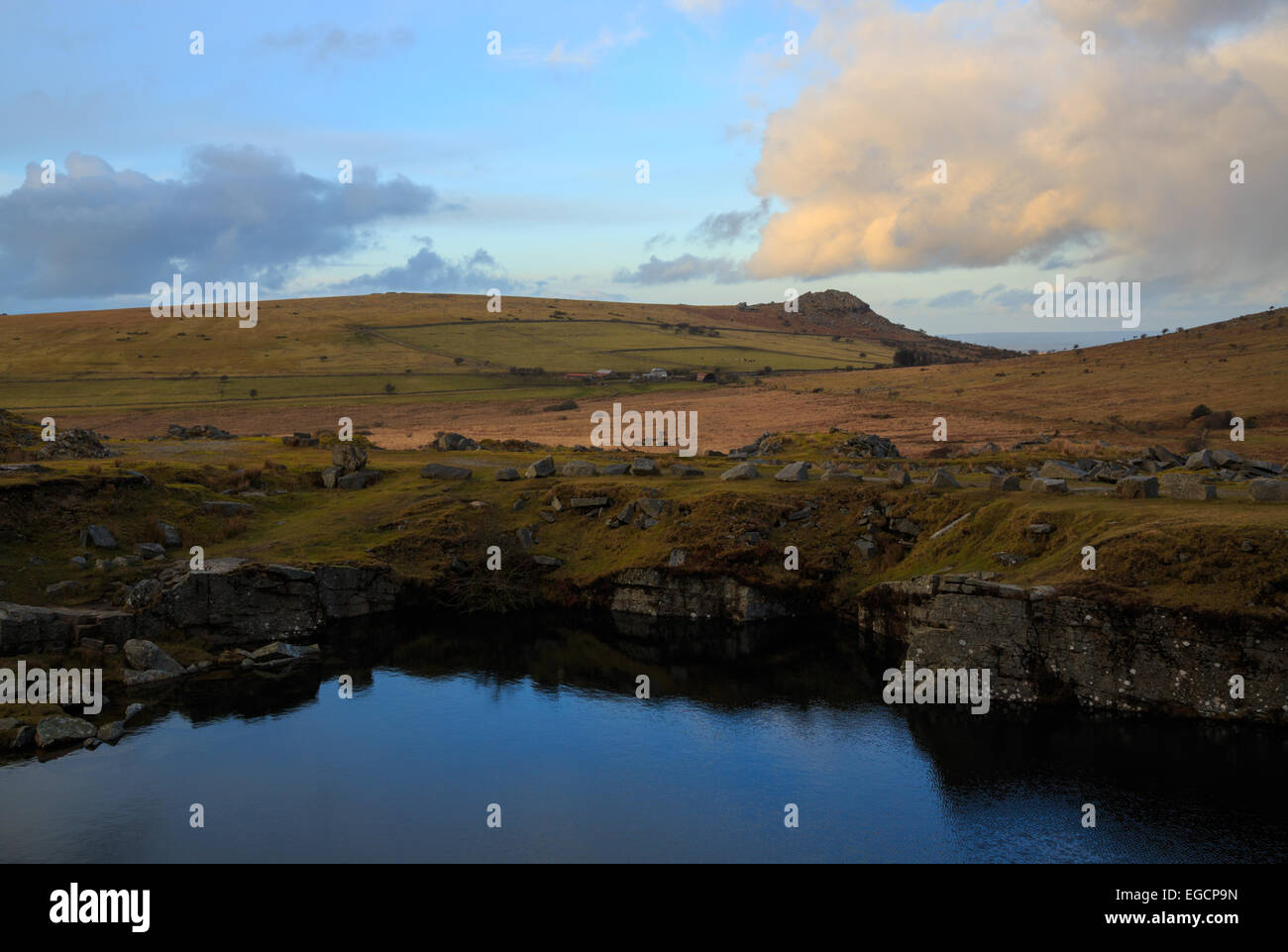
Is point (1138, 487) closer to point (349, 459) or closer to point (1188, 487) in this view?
point (1188, 487)

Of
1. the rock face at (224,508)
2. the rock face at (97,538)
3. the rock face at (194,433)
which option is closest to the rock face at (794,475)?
the rock face at (224,508)

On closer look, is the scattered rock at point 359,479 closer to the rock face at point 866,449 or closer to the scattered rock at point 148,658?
the scattered rock at point 148,658

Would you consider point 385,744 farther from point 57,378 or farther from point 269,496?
point 57,378

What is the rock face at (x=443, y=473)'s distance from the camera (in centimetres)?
5444

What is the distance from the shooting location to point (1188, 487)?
123ft

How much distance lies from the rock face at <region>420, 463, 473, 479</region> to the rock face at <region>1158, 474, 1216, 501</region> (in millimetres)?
34801

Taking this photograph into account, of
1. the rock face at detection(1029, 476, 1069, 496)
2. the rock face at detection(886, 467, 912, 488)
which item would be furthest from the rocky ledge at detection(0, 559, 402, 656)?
the rock face at detection(1029, 476, 1069, 496)

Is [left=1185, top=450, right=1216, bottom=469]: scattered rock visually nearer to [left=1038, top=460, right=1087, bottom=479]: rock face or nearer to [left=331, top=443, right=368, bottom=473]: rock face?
[left=1038, top=460, right=1087, bottom=479]: rock face

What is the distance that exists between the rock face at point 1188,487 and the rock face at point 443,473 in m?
34.8
